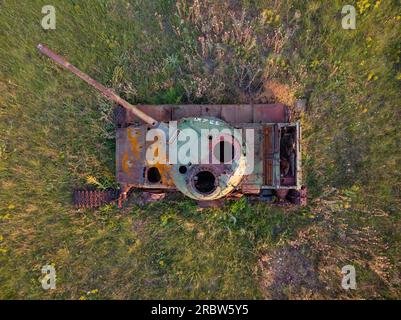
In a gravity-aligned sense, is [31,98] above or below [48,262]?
above

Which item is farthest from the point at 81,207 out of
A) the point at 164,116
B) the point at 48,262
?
the point at 164,116

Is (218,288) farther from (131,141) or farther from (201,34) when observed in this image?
(201,34)

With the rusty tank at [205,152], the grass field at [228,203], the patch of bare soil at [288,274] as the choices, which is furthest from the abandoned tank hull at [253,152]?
the patch of bare soil at [288,274]

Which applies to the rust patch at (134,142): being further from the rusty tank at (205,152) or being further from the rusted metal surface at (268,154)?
the rusted metal surface at (268,154)

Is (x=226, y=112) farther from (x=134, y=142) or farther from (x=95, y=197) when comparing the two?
(x=95, y=197)

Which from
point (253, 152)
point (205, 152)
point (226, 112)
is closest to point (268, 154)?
point (253, 152)

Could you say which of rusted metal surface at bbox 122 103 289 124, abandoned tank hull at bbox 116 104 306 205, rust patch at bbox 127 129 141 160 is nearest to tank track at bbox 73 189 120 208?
abandoned tank hull at bbox 116 104 306 205

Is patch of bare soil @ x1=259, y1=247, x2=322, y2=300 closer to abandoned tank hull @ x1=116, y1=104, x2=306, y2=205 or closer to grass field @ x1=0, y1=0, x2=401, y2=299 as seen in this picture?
grass field @ x1=0, y1=0, x2=401, y2=299
